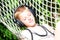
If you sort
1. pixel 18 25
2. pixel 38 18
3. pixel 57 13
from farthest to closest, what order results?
pixel 18 25, pixel 38 18, pixel 57 13

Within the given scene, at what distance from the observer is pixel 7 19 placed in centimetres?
165

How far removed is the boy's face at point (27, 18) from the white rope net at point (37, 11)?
6cm

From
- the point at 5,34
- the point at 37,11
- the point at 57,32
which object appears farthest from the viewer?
the point at 5,34

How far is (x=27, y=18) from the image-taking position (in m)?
1.49

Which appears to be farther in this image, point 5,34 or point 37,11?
point 5,34

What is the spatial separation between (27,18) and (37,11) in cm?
10

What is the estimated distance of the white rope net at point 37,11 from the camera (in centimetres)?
137

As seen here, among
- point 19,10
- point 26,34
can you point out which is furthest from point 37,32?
point 19,10

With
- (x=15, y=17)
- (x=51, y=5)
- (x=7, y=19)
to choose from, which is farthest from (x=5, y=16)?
(x=51, y=5)

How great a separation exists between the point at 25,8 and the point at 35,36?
0.25 m

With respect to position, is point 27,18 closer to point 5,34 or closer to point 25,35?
point 25,35

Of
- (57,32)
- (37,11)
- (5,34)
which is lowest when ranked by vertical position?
(5,34)

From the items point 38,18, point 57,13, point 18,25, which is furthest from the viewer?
point 18,25

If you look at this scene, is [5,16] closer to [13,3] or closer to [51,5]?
[13,3]
